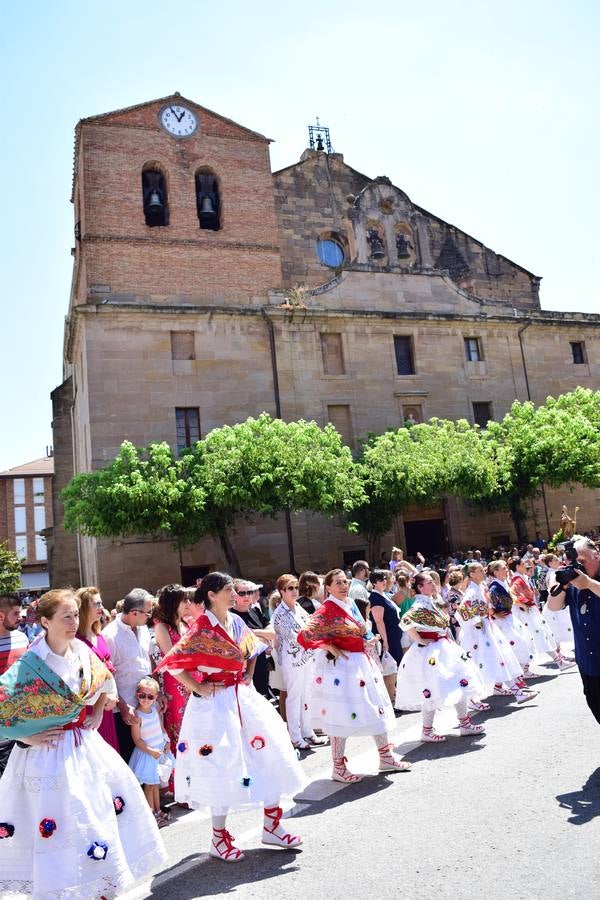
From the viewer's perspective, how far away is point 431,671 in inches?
302

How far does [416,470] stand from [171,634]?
16.1 meters

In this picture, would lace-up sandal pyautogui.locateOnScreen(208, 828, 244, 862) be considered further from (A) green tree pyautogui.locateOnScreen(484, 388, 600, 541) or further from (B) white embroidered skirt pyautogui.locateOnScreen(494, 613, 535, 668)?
(A) green tree pyautogui.locateOnScreen(484, 388, 600, 541)

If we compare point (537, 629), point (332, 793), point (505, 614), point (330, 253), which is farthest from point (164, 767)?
point (330, 253)

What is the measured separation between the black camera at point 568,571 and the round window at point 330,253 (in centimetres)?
2599

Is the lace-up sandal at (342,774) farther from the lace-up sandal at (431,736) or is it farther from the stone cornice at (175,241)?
the stone cornice at (175,241)

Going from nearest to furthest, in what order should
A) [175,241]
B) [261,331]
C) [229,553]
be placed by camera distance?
[229,553], [261,331], [175,241]

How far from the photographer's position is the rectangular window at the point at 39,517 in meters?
70.8

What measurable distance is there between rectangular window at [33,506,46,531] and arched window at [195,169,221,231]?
5022 centimetres

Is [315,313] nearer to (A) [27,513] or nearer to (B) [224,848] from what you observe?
(B) [224,848]

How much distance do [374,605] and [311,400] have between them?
52.8 ft

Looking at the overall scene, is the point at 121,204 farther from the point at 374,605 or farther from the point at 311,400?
the point at 374,605

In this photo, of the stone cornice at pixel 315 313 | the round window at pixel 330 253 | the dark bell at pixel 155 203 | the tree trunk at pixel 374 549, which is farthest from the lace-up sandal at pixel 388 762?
the round window at pixel 330 253

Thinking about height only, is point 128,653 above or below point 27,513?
below

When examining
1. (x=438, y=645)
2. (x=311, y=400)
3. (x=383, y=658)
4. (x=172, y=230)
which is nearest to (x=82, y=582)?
(x=311, y=400)
